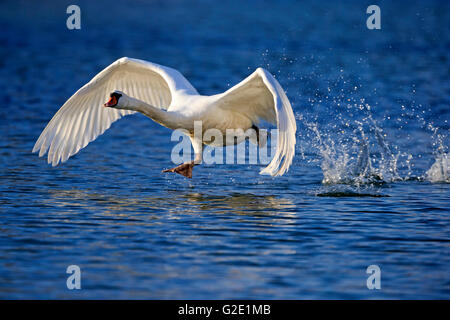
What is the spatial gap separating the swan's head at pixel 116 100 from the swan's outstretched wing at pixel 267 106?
136 centimetres

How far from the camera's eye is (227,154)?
52.7 feet

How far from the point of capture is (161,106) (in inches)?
574

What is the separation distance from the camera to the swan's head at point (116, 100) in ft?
39.6

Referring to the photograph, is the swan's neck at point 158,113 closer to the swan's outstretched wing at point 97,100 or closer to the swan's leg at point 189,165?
the swan's leg at point 189,165

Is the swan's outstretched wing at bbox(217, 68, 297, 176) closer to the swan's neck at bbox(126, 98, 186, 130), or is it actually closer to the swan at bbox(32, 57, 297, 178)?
the swan at bbox(32, 57, 297, 178)

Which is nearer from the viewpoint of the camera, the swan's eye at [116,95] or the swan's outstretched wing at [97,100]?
the swan's eye at [116,95]

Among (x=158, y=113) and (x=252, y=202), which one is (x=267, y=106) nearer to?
(x=252, y=202)

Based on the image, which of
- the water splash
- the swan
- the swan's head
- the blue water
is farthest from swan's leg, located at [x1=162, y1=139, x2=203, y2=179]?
the water splash

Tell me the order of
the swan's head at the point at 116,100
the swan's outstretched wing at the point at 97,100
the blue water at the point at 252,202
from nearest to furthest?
the blue water at the point at 252,202 → the swan's head at the point at 116,100 → the swan's outstretched wing at the point at 97,100

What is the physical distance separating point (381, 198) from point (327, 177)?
1376 mm

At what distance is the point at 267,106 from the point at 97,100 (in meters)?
2.95

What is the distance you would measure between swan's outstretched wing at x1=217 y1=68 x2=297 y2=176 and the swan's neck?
0.63 meters

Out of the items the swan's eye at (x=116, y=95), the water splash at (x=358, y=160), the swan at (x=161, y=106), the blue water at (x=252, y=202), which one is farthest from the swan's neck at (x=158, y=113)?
the water splash at (x=358, y=160)

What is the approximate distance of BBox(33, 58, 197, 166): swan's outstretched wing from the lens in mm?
13141
